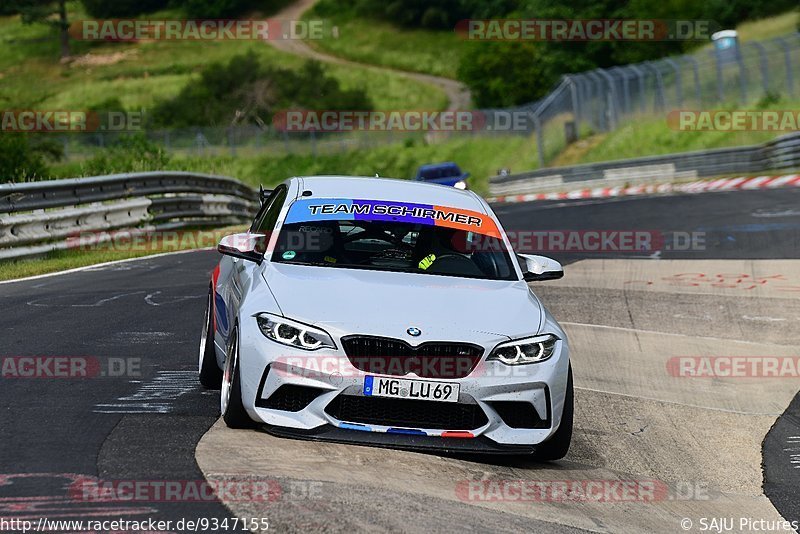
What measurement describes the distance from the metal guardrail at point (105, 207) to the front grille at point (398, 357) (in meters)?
10.6

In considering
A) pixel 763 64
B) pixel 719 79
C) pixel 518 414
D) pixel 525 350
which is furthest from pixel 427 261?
pixel 719 79

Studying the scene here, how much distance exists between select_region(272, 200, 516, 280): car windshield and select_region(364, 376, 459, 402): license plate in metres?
1.29

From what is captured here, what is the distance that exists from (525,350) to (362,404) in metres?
0.96

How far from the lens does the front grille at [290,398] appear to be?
6992mm

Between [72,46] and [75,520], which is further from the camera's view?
[72,46]

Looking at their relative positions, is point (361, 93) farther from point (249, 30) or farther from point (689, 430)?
point (689, 430)

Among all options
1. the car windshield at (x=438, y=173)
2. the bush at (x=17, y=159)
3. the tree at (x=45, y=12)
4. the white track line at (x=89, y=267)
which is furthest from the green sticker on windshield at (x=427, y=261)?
the tree at (x=45, y=12)

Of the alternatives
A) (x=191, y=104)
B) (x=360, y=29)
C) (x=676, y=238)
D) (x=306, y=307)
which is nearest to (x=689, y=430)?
(x=306, y=307)

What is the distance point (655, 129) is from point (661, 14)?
120ft

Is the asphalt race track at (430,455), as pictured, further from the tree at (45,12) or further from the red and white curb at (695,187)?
the tree at (45,12)

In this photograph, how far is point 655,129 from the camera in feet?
155

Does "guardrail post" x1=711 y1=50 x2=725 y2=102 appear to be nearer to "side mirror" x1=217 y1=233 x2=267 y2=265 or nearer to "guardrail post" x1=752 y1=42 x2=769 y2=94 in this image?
"guardrail post" x1=752 y1=42 x2=769 y2=94

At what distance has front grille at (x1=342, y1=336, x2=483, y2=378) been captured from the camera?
6.96 meters

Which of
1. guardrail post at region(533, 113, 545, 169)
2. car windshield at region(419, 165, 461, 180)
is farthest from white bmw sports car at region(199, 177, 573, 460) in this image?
guardrail post at region(533, 113, 545, 169)
